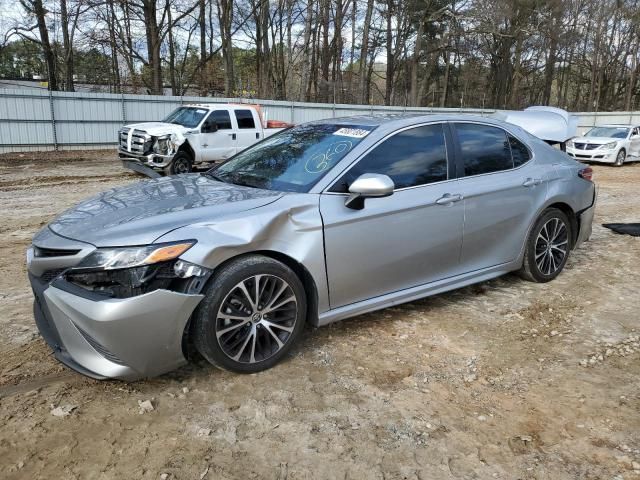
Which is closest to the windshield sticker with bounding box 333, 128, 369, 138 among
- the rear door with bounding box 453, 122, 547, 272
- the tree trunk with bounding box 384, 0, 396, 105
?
the rear door with bounding box 453, 122, 547, 272

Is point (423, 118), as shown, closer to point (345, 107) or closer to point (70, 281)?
point (70, 281)

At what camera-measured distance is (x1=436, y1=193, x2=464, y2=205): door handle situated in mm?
3969

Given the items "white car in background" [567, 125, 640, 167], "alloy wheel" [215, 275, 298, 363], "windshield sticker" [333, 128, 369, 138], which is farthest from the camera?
"white car in background" [567, 125, 640, 167]

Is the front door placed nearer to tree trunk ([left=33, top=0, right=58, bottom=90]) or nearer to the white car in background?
the white car in background

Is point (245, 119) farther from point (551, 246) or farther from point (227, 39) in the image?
point (227, 39)

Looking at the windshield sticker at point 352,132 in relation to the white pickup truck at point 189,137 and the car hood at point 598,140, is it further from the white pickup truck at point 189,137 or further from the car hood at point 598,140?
the car hood at point 598,140

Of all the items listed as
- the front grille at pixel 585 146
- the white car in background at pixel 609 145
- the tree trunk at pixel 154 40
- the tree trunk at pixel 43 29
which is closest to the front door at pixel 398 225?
the white car in background at pixel 609 145

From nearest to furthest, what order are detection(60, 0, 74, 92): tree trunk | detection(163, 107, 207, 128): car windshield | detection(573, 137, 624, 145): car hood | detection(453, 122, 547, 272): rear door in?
detection(453, 122, 547, 272): rear door < detection(163, 107, 207, 128): car windshield < detection(573, 137, 624, 145): car hood < detection(60, 0, 74, 92): tree trunk

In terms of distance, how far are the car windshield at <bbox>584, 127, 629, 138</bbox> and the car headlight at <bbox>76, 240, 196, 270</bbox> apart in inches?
783

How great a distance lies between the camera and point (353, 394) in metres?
3.12

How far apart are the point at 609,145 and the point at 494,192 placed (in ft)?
53.9

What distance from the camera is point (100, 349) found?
282 cm

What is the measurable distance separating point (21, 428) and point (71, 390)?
38 cm

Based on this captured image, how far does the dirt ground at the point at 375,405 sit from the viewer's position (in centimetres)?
251
